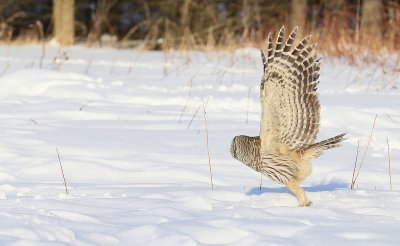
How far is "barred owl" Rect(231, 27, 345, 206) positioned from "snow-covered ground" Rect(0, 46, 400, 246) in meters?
0.20

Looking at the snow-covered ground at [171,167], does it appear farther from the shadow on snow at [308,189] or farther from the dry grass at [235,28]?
the dry grass at [235,28]

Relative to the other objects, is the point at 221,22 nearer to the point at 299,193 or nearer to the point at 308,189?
the point at 308,189

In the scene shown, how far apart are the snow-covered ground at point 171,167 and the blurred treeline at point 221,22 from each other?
2511 mm

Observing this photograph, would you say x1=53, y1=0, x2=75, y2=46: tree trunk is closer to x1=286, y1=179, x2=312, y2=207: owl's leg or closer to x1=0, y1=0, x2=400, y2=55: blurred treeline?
x1=0, y1=0, x2=400, y2=55: blurred treeline

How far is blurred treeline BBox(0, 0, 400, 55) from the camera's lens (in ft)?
40.6

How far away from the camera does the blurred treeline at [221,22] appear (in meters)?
12.4

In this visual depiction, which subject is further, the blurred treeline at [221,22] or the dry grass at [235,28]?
the blurred treeline at [221,22]

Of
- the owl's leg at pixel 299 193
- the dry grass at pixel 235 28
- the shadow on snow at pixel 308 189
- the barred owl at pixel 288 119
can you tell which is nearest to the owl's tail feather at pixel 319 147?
the barred owl at pixel 288 119

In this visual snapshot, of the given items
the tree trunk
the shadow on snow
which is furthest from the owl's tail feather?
the tree trunk

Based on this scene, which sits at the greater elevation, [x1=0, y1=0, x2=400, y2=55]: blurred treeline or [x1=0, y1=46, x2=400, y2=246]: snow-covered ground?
[x1=0, y1=0, x2=400, y2=55]: blurred treeline

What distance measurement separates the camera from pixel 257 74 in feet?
33.3

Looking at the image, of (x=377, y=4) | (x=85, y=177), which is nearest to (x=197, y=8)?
(x=377, y=4)

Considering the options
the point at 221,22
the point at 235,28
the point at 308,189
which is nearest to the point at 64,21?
the point at 221,22

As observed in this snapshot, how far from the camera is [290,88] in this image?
3.66m
